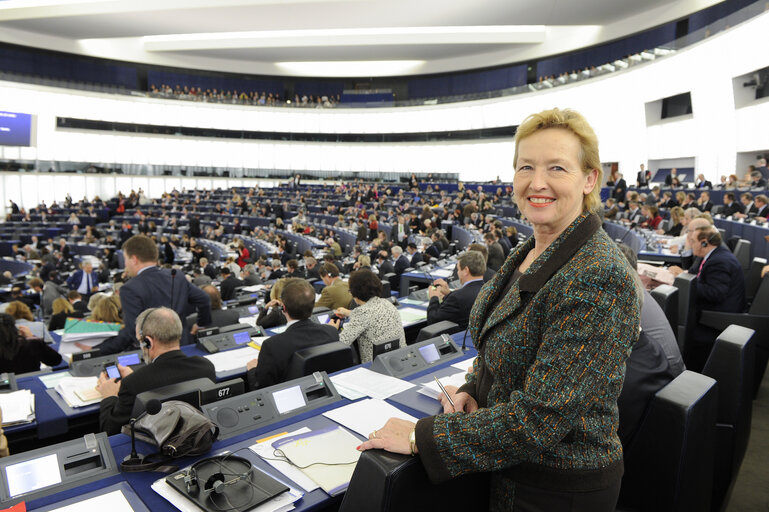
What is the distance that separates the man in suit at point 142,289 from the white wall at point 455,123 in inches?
507

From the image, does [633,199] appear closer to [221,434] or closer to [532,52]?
[221,434]

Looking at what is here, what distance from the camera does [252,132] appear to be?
32969mm

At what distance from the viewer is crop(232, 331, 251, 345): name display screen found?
12.9 feet

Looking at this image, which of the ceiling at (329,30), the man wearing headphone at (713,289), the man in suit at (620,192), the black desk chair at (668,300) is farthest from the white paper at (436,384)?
the ceiling at (329,30)

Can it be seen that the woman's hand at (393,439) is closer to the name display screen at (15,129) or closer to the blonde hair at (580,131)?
the blonde hair at (580,131)

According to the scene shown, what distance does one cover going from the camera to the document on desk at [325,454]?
170 centimetres

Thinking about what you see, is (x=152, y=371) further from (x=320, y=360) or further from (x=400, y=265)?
(x=400, y=265)

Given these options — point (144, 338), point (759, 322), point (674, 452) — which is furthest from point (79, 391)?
point (759, 322)

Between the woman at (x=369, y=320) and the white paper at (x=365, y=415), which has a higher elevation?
the woman at (x=369, y=320)

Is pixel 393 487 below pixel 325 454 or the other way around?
the other way around

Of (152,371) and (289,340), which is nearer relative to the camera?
(152,371)

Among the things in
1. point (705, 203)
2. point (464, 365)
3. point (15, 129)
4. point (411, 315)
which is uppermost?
point (15, 129)

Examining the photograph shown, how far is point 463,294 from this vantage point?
398 cm

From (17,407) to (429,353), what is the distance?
82.9 inches
